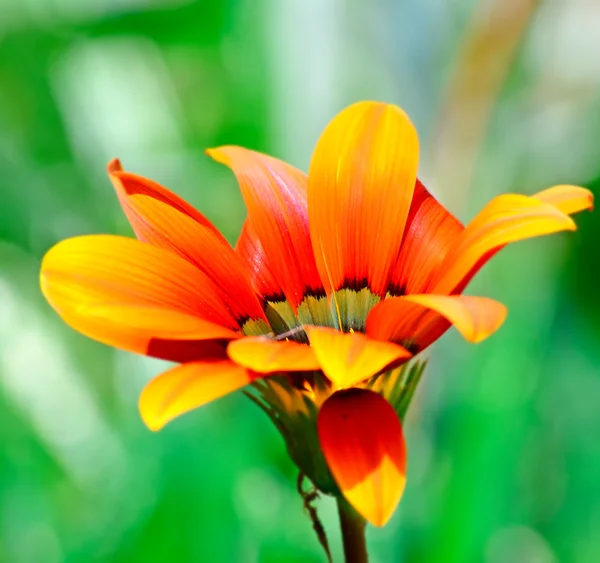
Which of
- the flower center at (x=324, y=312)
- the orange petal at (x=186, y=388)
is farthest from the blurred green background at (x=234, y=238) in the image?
the orange petal at (x=186, y=388)

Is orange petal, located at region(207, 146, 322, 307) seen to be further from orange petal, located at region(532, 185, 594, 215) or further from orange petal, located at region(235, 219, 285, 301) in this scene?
orange petal, located at region(532, 185, 594, 215)

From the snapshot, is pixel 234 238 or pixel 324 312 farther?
pixel 234 238

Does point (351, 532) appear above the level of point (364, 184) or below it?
below

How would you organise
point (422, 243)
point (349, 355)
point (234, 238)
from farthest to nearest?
1. point (234, 238)
2. point (422, 243)
3. point (349, 355)

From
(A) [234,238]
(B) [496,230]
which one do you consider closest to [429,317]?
(B) [496,230]

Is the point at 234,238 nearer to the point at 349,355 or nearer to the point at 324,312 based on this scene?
the point at 324,312

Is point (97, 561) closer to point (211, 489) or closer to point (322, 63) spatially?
point (211, 489)

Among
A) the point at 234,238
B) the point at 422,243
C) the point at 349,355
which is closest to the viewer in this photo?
the point at 349,355
